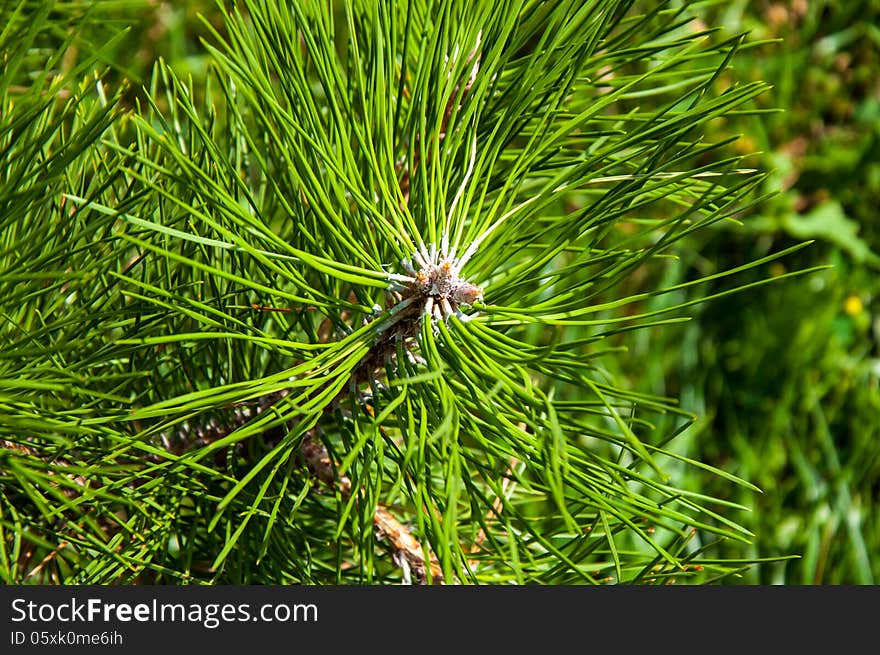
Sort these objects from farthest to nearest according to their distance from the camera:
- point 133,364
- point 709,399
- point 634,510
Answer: point 709,399
point 133,364
point 634,510

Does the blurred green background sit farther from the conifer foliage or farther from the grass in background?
the conifer foliage

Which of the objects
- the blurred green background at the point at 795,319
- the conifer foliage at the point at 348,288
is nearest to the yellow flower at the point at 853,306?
the blurred green background at the point at 795,319

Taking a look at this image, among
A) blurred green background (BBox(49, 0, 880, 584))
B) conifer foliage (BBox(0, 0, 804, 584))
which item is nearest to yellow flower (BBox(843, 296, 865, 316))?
blurred green background (BBox(49, 0, 880, 584))

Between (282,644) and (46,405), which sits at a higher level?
(46,405)

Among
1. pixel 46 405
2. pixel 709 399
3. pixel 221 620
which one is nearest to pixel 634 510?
pixel 221 620

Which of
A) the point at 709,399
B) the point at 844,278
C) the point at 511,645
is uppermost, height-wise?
the point at 844,278

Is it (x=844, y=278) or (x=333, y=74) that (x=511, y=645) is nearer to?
(x=333, y=74)

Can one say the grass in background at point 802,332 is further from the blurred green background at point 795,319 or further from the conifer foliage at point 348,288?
the conifer foliage at point 348,288
